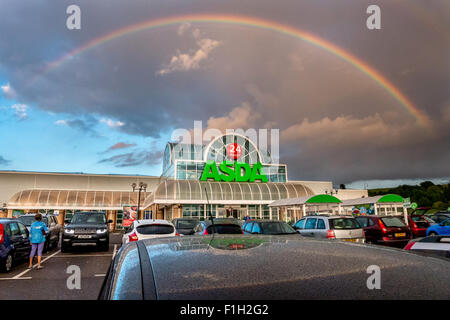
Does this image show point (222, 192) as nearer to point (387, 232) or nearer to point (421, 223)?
point (421, 223)

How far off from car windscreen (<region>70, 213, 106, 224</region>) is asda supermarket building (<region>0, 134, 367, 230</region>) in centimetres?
1463

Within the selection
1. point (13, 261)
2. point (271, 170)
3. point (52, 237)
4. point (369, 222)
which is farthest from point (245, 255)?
point (271, 170)

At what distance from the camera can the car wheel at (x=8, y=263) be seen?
9.15m

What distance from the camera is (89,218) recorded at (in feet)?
51.4

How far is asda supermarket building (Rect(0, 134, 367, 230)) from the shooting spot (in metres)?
37.7

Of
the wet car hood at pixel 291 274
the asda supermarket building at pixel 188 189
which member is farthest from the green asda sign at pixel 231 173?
the wet car hood at pixel 291 274

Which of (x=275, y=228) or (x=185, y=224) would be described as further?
(x=185, y=224)

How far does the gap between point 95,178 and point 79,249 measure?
46.2m

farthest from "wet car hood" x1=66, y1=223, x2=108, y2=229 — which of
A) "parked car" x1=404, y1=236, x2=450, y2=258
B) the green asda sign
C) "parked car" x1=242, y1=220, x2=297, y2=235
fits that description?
the green asda sign

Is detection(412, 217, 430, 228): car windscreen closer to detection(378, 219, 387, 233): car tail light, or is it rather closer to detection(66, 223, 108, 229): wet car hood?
detection(378, 219, 387, 233): car tail light

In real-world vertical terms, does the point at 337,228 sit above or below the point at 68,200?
above

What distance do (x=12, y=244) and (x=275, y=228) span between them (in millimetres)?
8843

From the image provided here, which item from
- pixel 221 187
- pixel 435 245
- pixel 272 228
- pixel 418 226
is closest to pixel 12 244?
pixel 272 228
